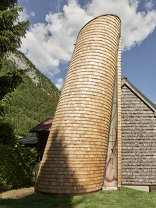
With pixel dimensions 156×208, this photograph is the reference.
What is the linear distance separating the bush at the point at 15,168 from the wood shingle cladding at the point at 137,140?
211 inches

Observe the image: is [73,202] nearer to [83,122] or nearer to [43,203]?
[43,203]

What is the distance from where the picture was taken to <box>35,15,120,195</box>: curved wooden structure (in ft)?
20.3

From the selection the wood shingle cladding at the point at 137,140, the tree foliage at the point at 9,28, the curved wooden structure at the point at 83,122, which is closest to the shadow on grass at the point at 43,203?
the curved wooden structure at the point at 83,122

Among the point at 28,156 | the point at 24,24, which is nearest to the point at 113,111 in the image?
the point at 28,156

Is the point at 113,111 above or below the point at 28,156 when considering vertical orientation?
above

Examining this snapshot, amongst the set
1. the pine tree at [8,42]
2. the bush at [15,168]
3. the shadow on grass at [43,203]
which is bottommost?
the shadow on grass at [43,203]

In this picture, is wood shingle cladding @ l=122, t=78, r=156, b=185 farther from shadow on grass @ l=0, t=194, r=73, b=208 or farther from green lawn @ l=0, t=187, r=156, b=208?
shadow on grass @ l=0, t=194, r=73, b=208

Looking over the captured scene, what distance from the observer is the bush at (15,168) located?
8164mm

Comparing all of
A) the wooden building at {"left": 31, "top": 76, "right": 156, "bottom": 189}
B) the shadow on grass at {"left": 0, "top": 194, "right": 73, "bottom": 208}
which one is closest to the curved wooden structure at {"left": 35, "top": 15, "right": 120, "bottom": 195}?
the shadow on grass at {"left": 0, "top": 194, "right": 73, "bottom": 208}

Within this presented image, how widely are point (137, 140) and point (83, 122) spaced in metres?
4.29

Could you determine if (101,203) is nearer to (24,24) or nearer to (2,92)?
(2,92)

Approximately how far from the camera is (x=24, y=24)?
9.71m

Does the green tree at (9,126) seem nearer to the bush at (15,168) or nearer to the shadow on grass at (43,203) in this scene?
the bush at (15,168)

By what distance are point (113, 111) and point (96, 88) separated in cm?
176
